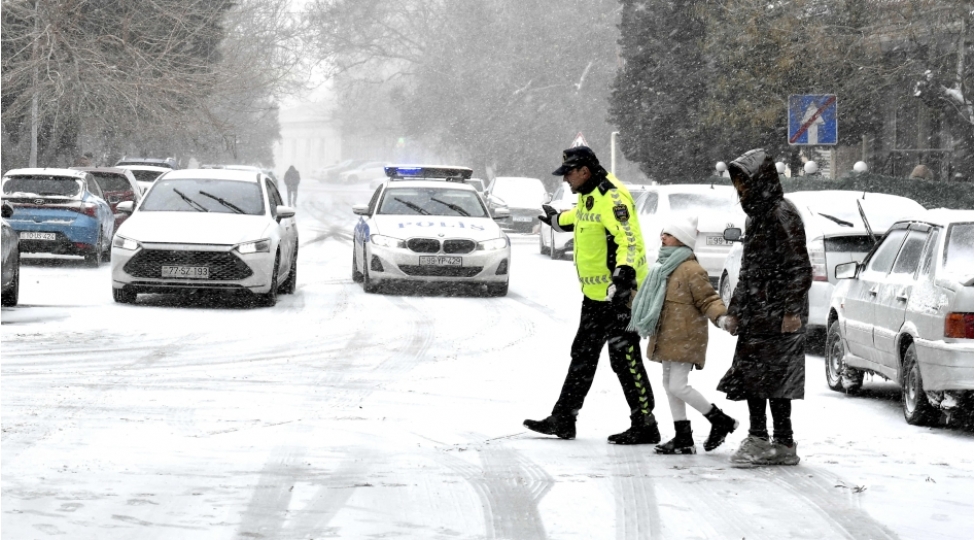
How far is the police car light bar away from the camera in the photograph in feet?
74.3

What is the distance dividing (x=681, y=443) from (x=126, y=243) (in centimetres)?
990

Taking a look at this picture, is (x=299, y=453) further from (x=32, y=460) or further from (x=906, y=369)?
(x=906, y=369)

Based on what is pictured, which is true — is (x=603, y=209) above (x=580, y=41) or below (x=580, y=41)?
below

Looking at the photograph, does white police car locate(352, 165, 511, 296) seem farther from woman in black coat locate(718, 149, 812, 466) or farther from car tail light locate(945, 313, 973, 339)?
woman in black coat locate(718, 149, 812, 466)

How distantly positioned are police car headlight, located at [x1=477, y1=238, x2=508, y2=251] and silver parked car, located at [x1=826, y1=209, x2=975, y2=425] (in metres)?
8.19

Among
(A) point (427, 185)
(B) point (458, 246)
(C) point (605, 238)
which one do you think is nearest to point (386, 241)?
(B) point (458, 246)

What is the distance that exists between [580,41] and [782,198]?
5518 cm

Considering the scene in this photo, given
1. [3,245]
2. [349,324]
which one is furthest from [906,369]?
[3,245]

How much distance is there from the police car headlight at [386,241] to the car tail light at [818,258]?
638 centimetres

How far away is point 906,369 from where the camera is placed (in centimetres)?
998

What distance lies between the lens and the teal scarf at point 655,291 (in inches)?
331

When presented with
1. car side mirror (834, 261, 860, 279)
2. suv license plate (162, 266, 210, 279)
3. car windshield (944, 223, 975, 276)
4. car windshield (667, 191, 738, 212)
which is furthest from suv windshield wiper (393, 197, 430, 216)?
car windshield (944, 223, 975, 276)

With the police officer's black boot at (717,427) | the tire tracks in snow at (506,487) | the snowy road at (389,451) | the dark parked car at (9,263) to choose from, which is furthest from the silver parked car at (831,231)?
the dark parked car at (9,263)

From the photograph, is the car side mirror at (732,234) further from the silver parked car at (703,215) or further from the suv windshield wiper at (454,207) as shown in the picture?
the suv windshield wiper at (454,207)
